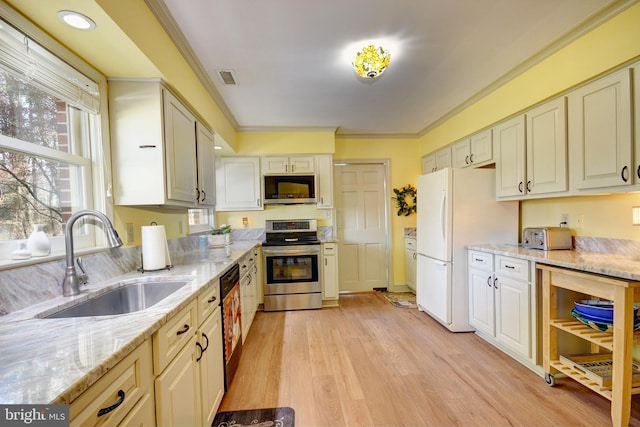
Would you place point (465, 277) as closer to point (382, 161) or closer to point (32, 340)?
point (382, 161)

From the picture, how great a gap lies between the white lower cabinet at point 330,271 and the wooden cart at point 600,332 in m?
2.16

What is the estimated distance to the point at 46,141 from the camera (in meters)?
1.34

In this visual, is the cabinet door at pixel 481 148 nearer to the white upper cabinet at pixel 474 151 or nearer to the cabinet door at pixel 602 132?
the white upper cabinet at pixel 474 151

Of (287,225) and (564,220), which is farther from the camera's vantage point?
(287,225)

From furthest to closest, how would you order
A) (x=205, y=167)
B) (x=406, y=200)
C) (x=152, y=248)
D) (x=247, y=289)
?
(x=406, y=200) → (x=247, y=289) → (x=205, y=167) → (x=152, y=248)

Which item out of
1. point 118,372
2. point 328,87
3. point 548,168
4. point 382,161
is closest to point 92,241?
point 118,372

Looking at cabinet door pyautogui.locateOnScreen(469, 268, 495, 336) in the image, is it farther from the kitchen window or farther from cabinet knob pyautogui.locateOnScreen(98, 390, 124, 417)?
the kitchen window

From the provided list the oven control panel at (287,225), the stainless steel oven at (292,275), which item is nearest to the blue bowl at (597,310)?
the stainless steel oven at (292,275)

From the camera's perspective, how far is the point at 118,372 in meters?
0.74

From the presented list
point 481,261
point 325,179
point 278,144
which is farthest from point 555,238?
point 278,144

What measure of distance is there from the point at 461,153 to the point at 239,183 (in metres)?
2.94

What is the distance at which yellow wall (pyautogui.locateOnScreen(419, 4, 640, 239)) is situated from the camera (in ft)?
5.32

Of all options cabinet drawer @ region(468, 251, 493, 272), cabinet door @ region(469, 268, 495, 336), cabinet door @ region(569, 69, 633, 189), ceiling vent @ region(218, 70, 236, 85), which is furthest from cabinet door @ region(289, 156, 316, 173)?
cabinet door @ region(569, 69, 633, 189)

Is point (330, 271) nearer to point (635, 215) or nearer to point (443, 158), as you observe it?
point (443, 158)
